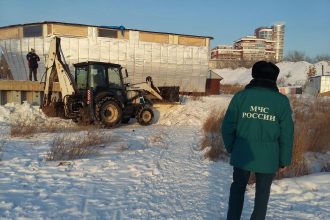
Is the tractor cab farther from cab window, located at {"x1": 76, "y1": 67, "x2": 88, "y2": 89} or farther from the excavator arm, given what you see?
the excavator arm

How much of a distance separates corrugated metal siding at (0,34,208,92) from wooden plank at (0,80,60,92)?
693 cm

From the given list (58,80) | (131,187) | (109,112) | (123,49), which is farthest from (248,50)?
(131,187)

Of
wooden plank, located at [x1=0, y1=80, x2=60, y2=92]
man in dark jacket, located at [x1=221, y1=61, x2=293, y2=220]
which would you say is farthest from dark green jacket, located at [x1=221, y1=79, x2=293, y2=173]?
wooden plank, located at [x1=0, y1=80, x2=60, y2=92]

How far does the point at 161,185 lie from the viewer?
6957mm

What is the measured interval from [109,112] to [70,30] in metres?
10.9

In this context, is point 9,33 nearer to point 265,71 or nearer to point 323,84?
point 265,71

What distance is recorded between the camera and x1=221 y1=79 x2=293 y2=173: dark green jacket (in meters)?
4.14

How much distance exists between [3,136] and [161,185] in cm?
664

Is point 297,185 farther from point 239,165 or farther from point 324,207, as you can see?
point 239,165

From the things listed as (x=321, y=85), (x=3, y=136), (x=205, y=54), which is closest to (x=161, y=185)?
(x=3, y=136)

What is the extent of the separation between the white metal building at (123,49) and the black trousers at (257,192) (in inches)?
882

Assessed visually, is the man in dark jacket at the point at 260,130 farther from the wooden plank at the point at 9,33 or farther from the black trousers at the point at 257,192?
the wooden plank at the point at 9,33

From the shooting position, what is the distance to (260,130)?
13.7 ft

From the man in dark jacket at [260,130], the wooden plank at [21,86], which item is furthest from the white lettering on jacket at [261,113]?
the wooden plank at [21,86]
